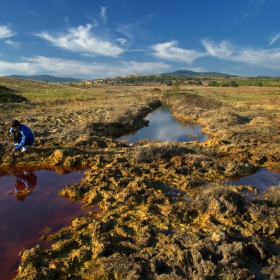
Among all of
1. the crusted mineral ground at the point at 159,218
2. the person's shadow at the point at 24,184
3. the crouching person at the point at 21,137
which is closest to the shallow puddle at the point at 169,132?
the crusted mineral ground at the point at 159,218

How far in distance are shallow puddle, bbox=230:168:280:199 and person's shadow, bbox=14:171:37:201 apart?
6.40 meters

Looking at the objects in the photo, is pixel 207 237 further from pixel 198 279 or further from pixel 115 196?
pixel 115 196

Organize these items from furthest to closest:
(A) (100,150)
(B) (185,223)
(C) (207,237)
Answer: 1. (A) (100,150)
2. (B) (185,223)
3. (C) (207,237)

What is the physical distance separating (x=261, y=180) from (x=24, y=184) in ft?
25.8

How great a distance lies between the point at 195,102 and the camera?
28359 mm

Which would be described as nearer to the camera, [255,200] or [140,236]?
[140,236]

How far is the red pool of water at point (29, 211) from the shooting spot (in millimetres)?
4789

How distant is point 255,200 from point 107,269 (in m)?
4.28

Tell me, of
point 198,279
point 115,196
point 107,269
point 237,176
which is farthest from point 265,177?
point 107,269

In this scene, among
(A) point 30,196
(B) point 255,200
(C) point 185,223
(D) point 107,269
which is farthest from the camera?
(A) point 30,196

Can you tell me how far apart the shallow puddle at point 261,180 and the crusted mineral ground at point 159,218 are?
308 mm

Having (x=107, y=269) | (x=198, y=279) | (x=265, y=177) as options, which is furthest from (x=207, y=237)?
(x=265, y=177)

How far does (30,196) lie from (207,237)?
4.84m

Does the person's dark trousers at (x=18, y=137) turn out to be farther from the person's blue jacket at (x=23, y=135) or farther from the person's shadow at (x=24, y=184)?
the person's shadow at (x=24, y=184)
